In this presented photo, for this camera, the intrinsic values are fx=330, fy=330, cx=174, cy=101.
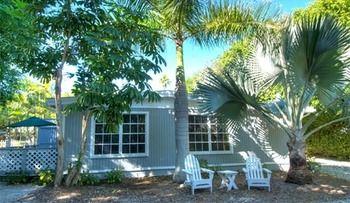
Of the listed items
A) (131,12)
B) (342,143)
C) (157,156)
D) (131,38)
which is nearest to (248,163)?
(157,156)

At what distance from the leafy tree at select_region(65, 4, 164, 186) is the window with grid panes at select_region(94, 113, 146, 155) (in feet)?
7.16

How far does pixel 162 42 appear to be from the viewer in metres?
10.6

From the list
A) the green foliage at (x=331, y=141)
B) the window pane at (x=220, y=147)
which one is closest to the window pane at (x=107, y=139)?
the window pane at (x=220, y=147)

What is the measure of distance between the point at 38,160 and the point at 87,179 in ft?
7.15

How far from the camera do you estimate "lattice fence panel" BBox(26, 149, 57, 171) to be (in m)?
10.9

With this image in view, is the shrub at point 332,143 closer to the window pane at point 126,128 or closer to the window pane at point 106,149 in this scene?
the window pane at point 126,128

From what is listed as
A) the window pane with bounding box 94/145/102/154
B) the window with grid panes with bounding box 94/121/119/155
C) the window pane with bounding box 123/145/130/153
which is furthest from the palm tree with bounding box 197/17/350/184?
the window pane with bounding box 94/145/102/154

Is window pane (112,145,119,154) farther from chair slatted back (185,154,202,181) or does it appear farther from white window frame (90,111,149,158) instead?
chair slatted back (185,154,202,181)

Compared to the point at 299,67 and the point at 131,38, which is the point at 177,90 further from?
the point at 299,67

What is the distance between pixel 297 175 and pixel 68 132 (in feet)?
23.1

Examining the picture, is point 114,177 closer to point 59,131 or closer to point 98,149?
point 98,149

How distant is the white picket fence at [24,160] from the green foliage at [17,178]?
20cm

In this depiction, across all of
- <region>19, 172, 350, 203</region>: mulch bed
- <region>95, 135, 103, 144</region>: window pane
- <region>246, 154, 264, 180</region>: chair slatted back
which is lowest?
<region>19, 172, 350, 203</region>: mulch bed

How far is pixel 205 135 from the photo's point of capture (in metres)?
12.4
